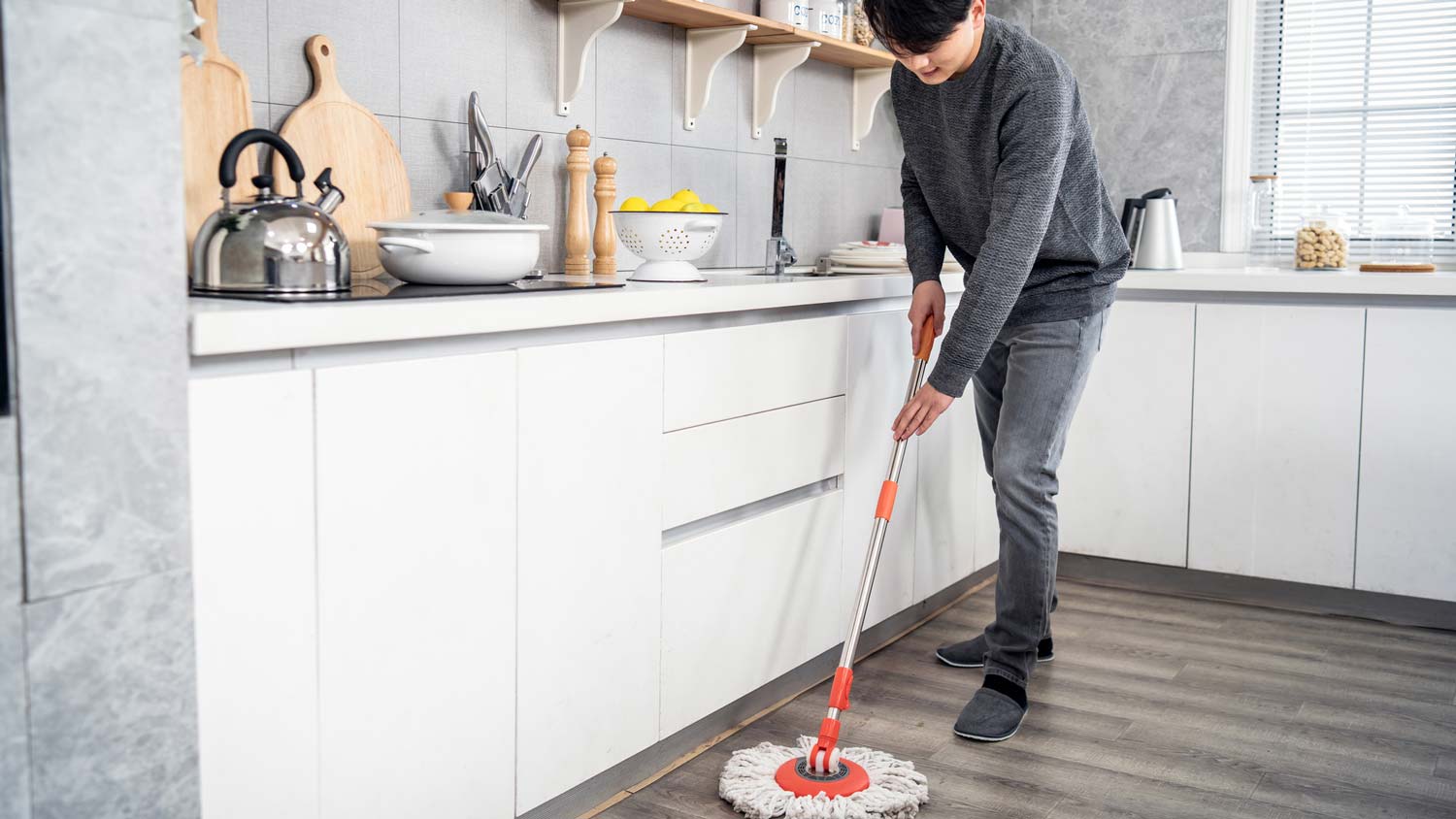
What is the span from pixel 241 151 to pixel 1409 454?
2.57 meters

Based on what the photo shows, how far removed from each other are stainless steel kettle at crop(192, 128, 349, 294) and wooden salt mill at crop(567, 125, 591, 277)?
0.79 m

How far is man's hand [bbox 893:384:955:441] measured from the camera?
6.96 feet

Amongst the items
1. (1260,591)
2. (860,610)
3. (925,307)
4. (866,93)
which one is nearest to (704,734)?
(860,610)

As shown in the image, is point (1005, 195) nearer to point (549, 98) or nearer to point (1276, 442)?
point (549, 98)

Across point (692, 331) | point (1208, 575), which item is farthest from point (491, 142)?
point (1208, 575)

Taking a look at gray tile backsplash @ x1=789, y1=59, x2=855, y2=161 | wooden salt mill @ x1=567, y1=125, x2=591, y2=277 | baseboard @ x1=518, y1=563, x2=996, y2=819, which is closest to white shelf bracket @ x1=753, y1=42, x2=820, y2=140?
gray tile backsplash @ x1=789, y1=59, x2=855, y2=161

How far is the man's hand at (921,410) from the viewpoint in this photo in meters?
2.12

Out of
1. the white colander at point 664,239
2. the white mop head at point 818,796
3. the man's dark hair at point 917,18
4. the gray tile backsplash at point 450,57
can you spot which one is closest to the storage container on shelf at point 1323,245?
the man's dark hair at point 917,18

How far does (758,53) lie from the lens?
2953mm

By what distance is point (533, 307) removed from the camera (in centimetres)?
161

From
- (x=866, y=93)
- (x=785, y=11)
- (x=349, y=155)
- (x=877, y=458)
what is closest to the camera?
(x=349, y=155)

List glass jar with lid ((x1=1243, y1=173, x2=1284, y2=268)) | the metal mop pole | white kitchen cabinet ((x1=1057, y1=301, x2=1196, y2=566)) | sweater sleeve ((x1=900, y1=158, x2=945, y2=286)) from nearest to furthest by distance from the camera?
the metal mop pole, sweater sleeve ((x1=900, y1=158, x2=945, y2=286)), white kitchen cabinet ((x1=1057, y1=301, x2=1196, y2=566)), glass jar with lid ((x1=1243, y1=173, x2=1284, y2=268))

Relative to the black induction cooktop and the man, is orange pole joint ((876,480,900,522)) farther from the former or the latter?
the black induction cooktop

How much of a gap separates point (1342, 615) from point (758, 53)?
6.31 feet
